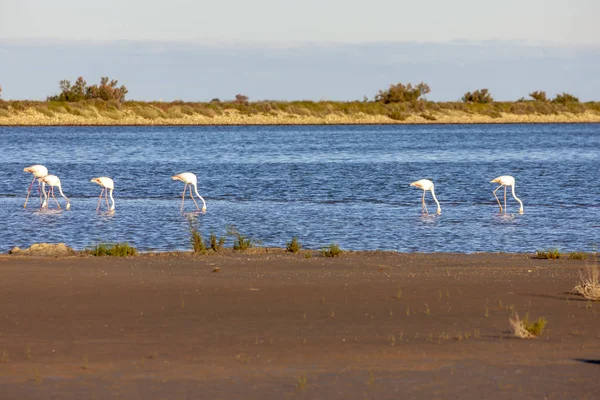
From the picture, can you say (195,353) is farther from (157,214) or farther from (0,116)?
(0,116)

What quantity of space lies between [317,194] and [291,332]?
66.9 feet

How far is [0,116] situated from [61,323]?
279 feet

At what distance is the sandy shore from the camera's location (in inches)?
3617

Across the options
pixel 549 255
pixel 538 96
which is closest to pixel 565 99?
pixel 538 96

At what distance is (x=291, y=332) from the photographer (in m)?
9.20

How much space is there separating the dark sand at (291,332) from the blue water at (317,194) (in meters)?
4.93

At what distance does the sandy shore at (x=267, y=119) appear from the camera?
9188 cm

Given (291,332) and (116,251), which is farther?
(116,251)

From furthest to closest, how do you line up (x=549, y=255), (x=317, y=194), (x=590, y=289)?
(x=317, y=194) < (x=549, y=255) < (x=590, y=289)

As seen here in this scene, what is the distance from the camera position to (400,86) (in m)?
109

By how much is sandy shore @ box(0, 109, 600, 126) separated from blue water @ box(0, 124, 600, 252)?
29.3 metres

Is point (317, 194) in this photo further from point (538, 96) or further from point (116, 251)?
point (538, 96)

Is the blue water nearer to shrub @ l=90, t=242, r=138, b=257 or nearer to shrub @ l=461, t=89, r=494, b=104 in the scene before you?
shrub @ l=90, t=242, r=138, b=257

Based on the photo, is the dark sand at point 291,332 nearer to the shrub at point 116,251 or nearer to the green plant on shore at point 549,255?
the green plant on shore at point 549,255
